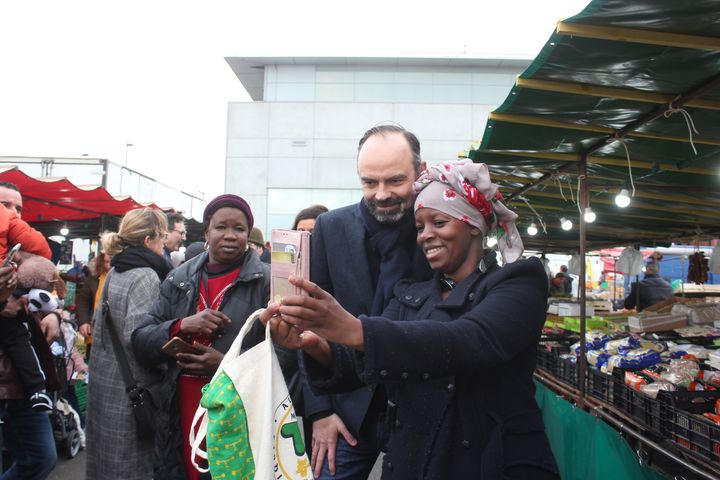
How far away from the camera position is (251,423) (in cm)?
169

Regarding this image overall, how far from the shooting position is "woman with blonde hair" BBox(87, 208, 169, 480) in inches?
132

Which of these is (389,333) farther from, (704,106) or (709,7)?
(704,106)

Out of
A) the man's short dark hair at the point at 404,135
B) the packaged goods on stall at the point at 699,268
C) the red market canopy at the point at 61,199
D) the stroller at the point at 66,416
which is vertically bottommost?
the stroller at the point at 66,416

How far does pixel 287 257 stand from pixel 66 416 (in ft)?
18.0

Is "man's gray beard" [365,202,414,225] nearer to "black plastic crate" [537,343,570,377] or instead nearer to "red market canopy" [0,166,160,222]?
"black plastic crate" [537,343,570,377]

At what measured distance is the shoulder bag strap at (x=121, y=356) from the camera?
11.0 ft

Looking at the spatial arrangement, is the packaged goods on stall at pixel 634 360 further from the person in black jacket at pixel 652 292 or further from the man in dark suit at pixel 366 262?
the person in black jacket at pixel 652 292

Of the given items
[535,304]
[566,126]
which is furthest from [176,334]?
[566,126]

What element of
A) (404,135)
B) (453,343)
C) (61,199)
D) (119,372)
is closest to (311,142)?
(61,199)

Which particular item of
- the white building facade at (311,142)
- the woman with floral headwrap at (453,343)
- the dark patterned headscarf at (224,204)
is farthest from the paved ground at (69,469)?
the white building facade at (311,142)

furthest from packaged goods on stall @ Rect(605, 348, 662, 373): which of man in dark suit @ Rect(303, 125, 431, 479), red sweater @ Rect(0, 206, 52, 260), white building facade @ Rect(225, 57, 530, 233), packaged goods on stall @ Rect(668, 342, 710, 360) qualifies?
white building facade @ Rect(225, 57, 530, 233)

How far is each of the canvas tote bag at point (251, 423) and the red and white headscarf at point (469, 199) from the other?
708 mm

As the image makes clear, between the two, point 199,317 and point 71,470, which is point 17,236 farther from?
point 71,470

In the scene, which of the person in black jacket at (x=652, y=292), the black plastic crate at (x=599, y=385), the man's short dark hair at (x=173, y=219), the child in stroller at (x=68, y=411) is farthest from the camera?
the person in black jacket at (x=652, y=292)
